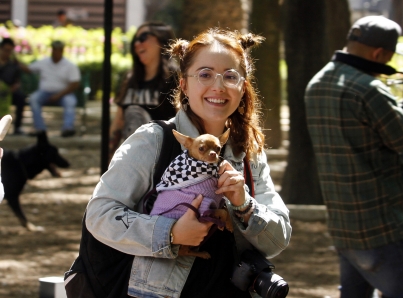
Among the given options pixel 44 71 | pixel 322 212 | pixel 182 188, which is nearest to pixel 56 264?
pixel 322 212

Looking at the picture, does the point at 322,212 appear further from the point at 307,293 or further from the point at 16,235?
the point at 16,235

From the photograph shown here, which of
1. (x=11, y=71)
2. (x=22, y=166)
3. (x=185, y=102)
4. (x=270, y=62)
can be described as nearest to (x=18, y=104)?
(x=11, y=71)

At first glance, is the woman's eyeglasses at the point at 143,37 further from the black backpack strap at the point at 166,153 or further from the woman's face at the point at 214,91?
the black backpack strap at the point at 166,153

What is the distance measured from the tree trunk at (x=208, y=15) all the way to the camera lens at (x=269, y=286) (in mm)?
10073

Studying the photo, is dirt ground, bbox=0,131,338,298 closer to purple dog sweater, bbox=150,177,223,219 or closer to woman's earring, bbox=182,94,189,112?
woman's earring, bbox=182,94,189,112

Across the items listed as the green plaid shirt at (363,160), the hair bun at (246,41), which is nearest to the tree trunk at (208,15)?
the green plaid shirt at (363,160)

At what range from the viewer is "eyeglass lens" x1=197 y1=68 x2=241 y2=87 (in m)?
2.70

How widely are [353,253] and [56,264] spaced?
3577mm

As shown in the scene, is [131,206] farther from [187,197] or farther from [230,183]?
[230,183]

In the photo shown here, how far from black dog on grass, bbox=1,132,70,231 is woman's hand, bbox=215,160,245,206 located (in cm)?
582

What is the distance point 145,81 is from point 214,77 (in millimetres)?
3335

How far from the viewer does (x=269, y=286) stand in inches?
102

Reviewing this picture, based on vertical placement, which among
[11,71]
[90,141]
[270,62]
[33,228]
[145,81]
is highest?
[145,81]

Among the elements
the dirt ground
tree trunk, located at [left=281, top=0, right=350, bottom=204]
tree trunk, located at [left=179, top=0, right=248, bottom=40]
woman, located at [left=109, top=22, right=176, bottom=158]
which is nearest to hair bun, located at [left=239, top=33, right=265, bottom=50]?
woman, located at [left=109, top=22, right=176, bottom=158]
